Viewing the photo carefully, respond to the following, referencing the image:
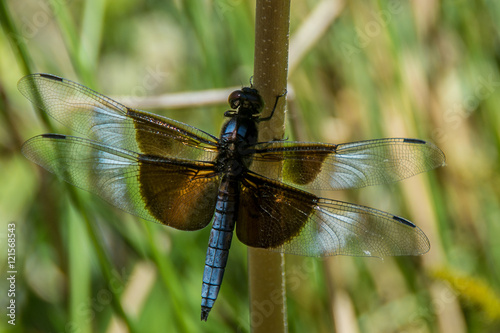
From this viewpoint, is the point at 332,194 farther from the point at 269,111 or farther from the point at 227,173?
the point at 269,111

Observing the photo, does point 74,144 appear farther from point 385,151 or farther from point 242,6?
point 242,6

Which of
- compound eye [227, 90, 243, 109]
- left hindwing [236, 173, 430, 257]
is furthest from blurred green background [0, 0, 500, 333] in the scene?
left hindwing [236, 173, 430, 257]

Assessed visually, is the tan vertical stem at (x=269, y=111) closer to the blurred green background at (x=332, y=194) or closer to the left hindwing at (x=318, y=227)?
the left hindwing at (x=318, y=227)

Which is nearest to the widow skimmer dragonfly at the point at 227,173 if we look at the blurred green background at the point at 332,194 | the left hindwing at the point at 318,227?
the left hindwing at the point at 318,227

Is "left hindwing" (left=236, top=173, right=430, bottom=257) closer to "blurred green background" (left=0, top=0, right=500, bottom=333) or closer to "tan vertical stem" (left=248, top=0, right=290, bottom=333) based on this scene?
"tan vertical stem" (left=248, top=0, right=290, bottom=333)

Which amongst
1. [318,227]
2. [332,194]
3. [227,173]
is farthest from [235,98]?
[332,194]

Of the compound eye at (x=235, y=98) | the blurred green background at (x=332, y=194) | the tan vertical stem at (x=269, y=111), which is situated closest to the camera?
the tan vertical stem at (x=269, y=111)
